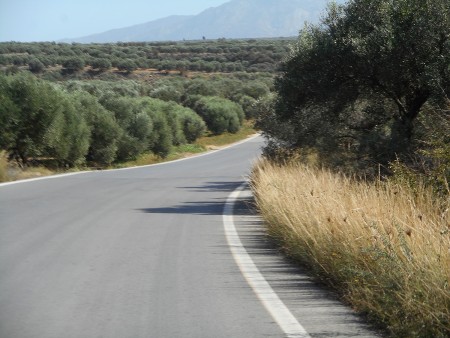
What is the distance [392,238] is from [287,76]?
10.9 meters

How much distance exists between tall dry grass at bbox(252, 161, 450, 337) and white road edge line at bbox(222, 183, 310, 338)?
0.66 meters

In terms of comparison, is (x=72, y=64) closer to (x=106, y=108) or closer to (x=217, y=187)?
(x=106, y=108)

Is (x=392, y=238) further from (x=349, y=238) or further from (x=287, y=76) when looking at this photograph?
(x=287, y=76)

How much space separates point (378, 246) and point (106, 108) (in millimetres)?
36198

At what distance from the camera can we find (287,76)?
19.6 meters

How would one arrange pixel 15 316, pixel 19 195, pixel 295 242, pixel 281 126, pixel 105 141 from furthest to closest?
pixel 105 141 < pixel 281 126 < pixel 19 195 < pixel 295 242 < pixel 15 316

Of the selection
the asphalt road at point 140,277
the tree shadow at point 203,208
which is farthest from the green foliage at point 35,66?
the asphalt road at point 140,277

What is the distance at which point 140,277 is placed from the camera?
400 inches

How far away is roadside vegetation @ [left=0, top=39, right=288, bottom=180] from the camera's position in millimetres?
31609

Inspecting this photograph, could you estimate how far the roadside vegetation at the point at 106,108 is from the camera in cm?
3161

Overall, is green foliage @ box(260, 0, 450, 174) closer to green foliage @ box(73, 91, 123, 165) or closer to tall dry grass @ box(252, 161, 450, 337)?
tall dry grass @ box(252, 161, 450, 337)

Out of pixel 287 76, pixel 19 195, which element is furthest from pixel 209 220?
pixel 19 195

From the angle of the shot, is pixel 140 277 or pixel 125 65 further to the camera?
pixel 125 65

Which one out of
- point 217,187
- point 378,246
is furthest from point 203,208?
point 378,246
